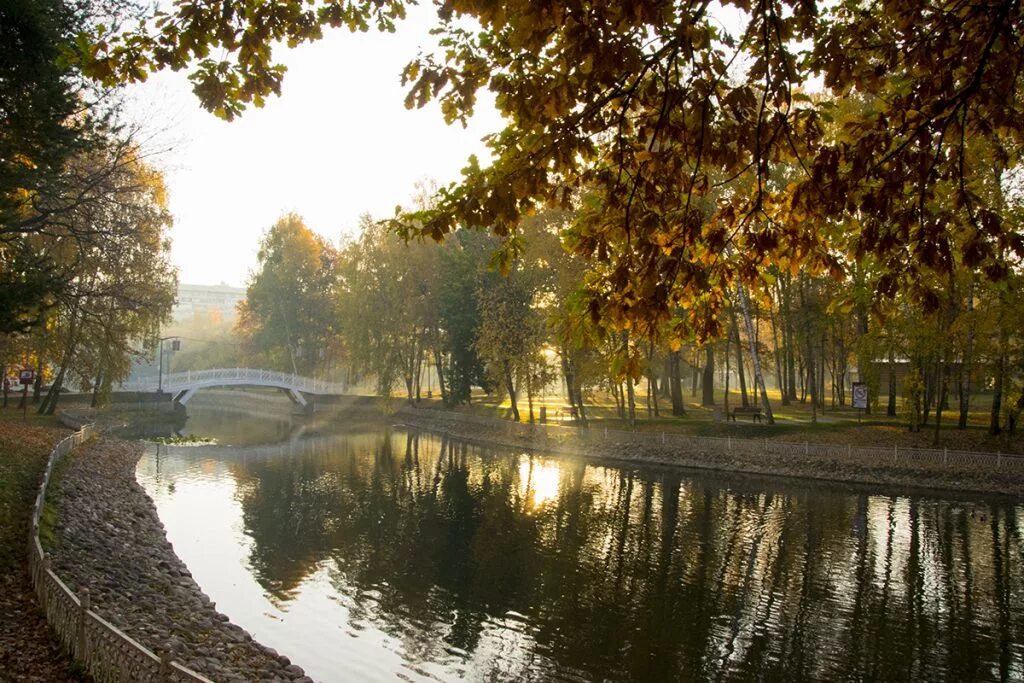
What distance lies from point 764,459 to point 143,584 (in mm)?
27760

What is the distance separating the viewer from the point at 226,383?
62.6 meters

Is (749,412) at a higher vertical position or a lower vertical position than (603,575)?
higher

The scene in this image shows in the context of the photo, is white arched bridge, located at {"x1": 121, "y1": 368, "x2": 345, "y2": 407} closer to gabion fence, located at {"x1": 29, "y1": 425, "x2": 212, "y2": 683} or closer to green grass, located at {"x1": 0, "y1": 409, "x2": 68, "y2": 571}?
green grass, located at {"x1": 0, "y1": 409, "x2": 68, "y2": 571}

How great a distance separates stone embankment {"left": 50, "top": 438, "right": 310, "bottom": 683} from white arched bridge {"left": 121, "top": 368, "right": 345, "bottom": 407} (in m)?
37.1

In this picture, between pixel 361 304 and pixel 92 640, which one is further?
pixel 361 304

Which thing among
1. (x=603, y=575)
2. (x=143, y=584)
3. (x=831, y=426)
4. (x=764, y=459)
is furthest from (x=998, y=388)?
(x=143, y=584)

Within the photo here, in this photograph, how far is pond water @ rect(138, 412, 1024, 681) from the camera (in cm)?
1438

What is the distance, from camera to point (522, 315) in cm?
4725

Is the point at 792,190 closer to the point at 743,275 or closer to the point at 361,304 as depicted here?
the point at 743,275

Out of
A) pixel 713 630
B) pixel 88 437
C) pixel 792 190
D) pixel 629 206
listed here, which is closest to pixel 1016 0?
pixel 792 190

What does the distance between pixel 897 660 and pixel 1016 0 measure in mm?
12418

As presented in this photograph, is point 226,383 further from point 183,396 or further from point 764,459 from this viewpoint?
point 764,459

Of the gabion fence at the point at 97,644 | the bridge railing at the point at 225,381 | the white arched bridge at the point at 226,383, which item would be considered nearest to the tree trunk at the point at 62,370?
the white arched bridge at the point at 226,383

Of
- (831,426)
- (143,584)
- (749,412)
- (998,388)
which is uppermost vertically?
(998,388)
